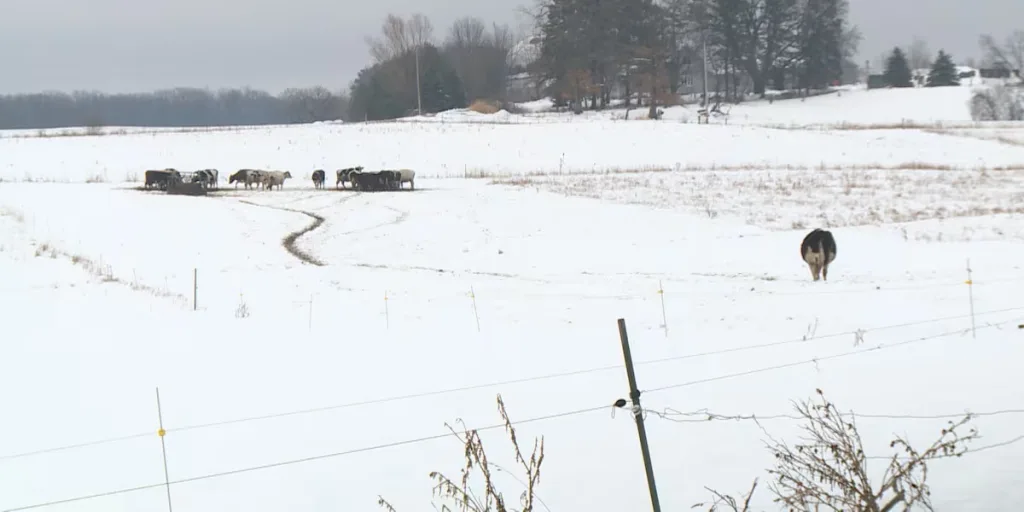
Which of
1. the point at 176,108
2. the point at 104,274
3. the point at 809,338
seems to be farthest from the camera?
the point at 176,108

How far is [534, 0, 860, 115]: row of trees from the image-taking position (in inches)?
3280

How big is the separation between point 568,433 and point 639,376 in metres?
1.89

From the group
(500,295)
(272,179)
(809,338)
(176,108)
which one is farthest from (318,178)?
(176,108)

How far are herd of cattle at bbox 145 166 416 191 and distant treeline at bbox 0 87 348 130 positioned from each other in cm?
8524

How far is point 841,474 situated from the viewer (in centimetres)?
514

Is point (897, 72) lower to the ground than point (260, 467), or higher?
higher

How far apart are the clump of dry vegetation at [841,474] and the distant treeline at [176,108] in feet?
404

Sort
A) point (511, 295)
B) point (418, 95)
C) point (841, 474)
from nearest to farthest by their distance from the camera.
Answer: point (841, 474)
point (511, 295)
point (418, 95)

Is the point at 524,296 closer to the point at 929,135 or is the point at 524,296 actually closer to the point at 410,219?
the point at 410,219

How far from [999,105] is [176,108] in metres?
146

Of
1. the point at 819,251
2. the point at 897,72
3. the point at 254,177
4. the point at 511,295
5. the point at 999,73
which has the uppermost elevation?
the point at 897,72

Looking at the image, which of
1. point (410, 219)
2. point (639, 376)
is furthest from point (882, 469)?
point (410, 219)

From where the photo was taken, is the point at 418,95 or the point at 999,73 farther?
the point at 999,73

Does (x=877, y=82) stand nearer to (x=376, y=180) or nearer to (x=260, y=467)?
(x=376, y=180)
